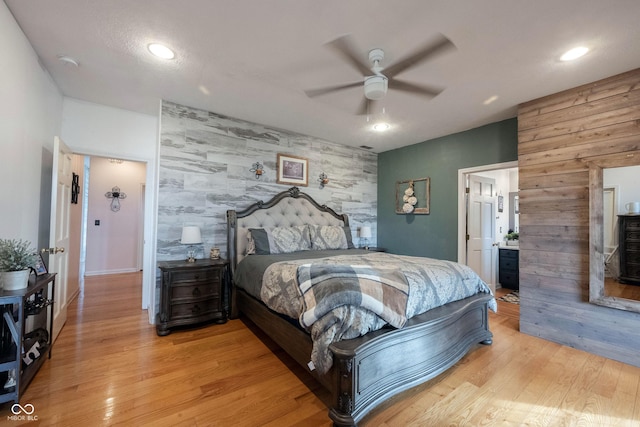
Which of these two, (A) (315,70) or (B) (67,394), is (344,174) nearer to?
(A) (315,70)

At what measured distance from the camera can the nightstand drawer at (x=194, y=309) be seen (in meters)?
2.94

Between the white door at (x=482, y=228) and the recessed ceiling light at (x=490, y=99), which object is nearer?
the recessed ceiling light at (x=490, y=99)

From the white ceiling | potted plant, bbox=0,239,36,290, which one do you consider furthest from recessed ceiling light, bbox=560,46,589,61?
potted plant, bbox=0,239,36,290

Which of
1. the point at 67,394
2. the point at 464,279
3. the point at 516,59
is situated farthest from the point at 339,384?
the point at 516,59

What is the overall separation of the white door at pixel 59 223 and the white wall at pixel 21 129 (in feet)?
0.41

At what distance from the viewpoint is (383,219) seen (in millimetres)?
5379

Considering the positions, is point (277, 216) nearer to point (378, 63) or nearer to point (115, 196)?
point (378, 63)

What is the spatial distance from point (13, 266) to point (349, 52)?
9.35 ft

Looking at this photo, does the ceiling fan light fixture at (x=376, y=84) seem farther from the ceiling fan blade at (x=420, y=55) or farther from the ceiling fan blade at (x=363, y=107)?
the ceiling fan blade at (x=363, y=107)

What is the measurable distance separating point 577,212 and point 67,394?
466cm

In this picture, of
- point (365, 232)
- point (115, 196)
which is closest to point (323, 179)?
point (365, 232)

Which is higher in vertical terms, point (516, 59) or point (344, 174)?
point (516, 59)

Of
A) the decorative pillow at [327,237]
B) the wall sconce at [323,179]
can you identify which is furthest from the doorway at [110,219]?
the decorative pillow at [327,237]

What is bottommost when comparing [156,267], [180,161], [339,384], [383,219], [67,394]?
[67,394]
